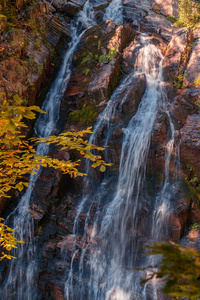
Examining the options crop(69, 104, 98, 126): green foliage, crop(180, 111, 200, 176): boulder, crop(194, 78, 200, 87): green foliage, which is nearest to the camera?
crop(180, 111, 200, 176): boulder

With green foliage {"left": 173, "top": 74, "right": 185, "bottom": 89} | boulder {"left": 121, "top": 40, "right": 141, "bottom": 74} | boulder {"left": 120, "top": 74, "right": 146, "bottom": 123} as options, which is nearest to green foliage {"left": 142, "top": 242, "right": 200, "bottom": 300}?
boulder {"left": 120, "top": 74, "right": 146, "bottom": 123}

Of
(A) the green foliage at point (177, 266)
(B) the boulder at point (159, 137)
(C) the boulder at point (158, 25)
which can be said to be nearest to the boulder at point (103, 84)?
(B) the boulder at point (159, 137)

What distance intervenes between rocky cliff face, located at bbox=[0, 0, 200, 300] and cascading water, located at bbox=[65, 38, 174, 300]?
0.23 m

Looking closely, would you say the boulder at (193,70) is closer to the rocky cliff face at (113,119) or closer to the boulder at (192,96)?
the rocky cliff face at (113,119)

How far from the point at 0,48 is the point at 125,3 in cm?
1132

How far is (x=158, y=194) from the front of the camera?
23.8 feet

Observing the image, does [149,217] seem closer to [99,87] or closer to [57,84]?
[99,87]

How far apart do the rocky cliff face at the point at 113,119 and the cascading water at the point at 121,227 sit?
0.77ft

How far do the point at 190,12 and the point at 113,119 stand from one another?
9620 mm

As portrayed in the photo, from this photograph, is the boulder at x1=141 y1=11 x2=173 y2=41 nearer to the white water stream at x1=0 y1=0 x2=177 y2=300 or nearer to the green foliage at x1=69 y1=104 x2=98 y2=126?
the white water stream at x1=0 y1=0 x2=177 y2=300

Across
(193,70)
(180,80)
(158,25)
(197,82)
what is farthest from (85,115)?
(158,25)

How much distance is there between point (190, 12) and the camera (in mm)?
13719

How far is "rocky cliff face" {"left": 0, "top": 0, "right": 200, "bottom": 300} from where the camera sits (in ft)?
22.5

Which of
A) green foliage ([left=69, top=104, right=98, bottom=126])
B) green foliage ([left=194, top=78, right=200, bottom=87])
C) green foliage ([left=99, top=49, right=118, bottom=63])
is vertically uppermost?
green foliage ([left=99, top=49, right=118, bottom=63])
